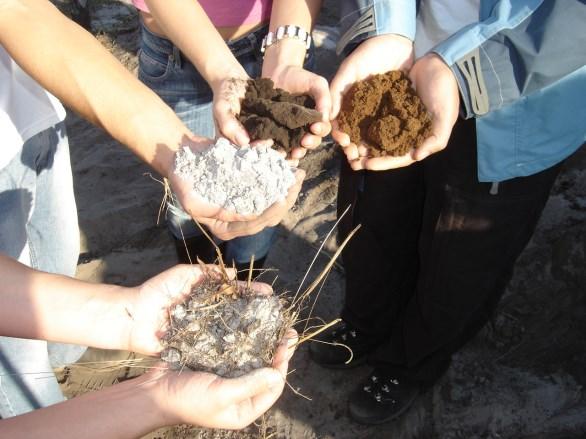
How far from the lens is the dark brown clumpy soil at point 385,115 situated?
184 centimetres

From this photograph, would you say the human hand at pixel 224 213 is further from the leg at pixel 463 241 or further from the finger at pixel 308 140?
the leg at pixel 463 241

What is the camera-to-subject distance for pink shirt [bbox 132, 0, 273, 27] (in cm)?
201

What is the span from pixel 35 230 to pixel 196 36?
0.89 m

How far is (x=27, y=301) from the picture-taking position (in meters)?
1.39

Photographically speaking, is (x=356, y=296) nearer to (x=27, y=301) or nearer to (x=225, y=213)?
(x=225, y=213)

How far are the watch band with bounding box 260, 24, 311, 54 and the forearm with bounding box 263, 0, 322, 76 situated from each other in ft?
0.04

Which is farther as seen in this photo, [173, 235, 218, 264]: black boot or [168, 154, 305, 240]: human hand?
[173, 235, 218, 264]: black boot

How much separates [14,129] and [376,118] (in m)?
1.18

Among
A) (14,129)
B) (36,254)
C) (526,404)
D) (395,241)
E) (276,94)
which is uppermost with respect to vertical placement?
(14,129)

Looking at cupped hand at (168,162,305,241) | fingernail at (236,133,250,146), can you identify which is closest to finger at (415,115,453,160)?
cupped hand at (168,162,305,241)

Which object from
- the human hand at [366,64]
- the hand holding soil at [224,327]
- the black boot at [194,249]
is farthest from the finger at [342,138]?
the black boot at [194,249]

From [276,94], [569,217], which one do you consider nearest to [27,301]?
[276,94]

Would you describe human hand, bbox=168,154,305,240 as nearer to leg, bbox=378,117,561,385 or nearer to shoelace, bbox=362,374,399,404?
leg, bbox=378,117,561,385

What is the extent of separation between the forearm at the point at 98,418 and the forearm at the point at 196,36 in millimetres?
1121
